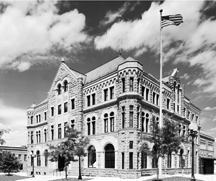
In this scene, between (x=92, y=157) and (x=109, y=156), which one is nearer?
(x=109, y=156)

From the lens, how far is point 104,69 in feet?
128

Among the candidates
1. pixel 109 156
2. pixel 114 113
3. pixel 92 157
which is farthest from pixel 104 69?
pixel 109 156

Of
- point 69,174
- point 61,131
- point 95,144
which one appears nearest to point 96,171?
point 95,144

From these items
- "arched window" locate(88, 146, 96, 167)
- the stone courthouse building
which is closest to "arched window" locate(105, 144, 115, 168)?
the stone courthouse building

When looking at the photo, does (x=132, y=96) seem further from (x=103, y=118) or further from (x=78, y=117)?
(x=78, y=117)

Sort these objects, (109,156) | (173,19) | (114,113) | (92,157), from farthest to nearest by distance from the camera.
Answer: (92,157), (114,113), (109,156), (173,19)

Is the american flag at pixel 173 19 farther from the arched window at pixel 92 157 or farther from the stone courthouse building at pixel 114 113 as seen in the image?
the arched window at pixel 92 157

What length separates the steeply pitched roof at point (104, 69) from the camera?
3752 cm

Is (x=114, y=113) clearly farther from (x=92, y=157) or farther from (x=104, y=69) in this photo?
(x=104, y=69)

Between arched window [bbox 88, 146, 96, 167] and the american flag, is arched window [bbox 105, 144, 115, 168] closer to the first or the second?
arched window [bbox 88, 146, 96, 167]

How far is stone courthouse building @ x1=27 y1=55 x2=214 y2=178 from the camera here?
2942cm

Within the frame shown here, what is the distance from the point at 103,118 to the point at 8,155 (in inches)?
765

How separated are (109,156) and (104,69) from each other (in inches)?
571

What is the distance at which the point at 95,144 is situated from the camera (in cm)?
3372
